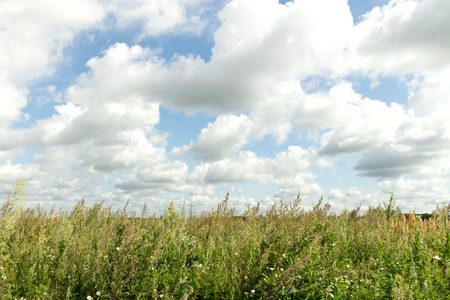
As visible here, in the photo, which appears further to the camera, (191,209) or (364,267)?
(191,209)

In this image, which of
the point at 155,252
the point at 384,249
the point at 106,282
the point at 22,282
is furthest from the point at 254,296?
the point at 384,249

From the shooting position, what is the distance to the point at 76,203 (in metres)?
8.45

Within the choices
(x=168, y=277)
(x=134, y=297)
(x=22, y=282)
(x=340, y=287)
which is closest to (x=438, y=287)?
(x=340, y=287)

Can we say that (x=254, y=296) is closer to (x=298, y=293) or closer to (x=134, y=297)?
(x=298, y=293)

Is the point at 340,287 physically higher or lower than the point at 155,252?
lower

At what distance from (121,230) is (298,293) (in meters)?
2.52

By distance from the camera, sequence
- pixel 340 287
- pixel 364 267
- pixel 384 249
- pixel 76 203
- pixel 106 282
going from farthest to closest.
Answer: pixel 76 203
pixel 384 249
pixel 364 267
pixel 340 287
pixel 106 282

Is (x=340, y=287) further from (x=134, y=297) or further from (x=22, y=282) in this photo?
(x=22, y=282)

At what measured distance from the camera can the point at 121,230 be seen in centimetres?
427

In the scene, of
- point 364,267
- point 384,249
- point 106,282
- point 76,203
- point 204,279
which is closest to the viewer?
point 106,282

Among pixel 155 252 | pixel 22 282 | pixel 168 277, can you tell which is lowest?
pixel 22 282

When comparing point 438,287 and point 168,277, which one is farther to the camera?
point 438,287

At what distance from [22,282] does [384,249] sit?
6318 millimetres

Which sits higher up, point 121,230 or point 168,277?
point 121,230
